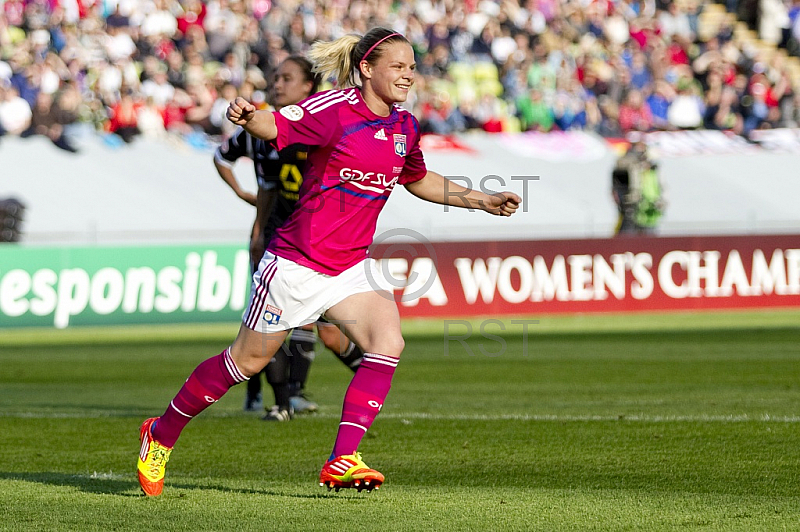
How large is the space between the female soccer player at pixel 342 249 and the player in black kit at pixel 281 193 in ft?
6.55

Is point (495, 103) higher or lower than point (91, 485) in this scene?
lower

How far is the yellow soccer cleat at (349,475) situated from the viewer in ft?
18.8

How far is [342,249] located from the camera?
6.10 m

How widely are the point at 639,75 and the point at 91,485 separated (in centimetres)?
2258

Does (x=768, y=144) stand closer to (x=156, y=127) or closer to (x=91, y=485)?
(x=156, y=127)

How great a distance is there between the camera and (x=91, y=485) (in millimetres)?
6602

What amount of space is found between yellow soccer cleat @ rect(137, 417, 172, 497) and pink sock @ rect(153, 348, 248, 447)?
0.03 meters

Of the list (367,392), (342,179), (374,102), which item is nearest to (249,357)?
(367,392)

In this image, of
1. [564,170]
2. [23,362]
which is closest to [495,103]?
[564,170]

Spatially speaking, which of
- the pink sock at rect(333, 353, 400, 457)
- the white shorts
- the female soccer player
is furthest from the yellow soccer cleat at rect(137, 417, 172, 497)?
the pink sock at rect(333, 353, 400, 457)

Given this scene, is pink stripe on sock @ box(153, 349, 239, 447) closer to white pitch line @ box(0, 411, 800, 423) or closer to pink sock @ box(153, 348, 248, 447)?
pink sock @ box(153, 348, 248, 447)

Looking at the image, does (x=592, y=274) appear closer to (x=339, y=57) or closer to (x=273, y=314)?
(x=339, y=57)

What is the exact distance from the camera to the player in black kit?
8578 mm

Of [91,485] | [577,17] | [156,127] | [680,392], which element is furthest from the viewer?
[577,17]
